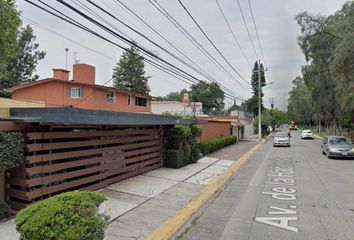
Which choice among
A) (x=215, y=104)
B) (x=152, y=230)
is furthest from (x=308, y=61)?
(x=215, y=104)

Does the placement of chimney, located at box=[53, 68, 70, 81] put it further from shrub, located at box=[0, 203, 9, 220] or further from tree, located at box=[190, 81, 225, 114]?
tree, located at box=[190, 81, 225, 114]

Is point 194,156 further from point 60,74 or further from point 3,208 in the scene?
point 60,74

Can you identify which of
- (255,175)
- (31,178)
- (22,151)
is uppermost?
(22,151)

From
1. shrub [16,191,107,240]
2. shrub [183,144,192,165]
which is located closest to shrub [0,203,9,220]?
shrub [16,191,107,240]

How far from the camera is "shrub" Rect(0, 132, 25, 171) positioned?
22.7ft

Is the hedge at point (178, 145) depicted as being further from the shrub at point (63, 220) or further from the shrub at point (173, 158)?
the shrub at point (63, 220)

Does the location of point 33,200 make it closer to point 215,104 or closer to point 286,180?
point 286,180

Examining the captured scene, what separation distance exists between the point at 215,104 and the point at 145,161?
93.9 metres

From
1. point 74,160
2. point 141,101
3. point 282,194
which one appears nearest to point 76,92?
point 141,101

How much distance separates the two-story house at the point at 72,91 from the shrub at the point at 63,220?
27838mm

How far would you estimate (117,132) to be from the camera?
11586 mm

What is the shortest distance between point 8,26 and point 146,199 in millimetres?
5720

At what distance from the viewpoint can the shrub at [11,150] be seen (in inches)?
272

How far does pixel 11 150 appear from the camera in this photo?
7.09m
